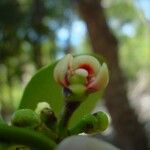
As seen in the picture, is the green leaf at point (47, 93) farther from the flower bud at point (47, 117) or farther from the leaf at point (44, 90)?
the flower bud at point (47, 117)

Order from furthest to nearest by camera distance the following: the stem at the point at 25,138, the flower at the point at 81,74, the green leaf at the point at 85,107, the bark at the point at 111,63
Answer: the bark at the point at 111,63 → the green leaf at the point at 85,107 → the flower at the point at 81,74 → the stem at the point at 25,138

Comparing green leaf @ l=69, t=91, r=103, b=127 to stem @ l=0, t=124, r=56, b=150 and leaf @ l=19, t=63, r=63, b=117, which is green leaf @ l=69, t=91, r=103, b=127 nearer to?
leaf @ l=19, t=63, r=63, b=117

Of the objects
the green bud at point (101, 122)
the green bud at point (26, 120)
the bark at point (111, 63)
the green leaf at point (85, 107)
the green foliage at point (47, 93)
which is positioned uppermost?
the bark at point (111, 63)

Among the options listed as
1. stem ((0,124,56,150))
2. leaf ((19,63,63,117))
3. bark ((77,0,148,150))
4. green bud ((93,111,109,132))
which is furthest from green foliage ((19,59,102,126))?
bark ((77,0,148,150))

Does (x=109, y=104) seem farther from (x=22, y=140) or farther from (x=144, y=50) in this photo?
(x=144, y=50)

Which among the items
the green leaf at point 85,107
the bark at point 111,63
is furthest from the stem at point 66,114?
the bark at point 111,63

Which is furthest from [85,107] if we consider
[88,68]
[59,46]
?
[59,46]

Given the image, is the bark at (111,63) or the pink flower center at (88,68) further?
the bark at (111,63)
